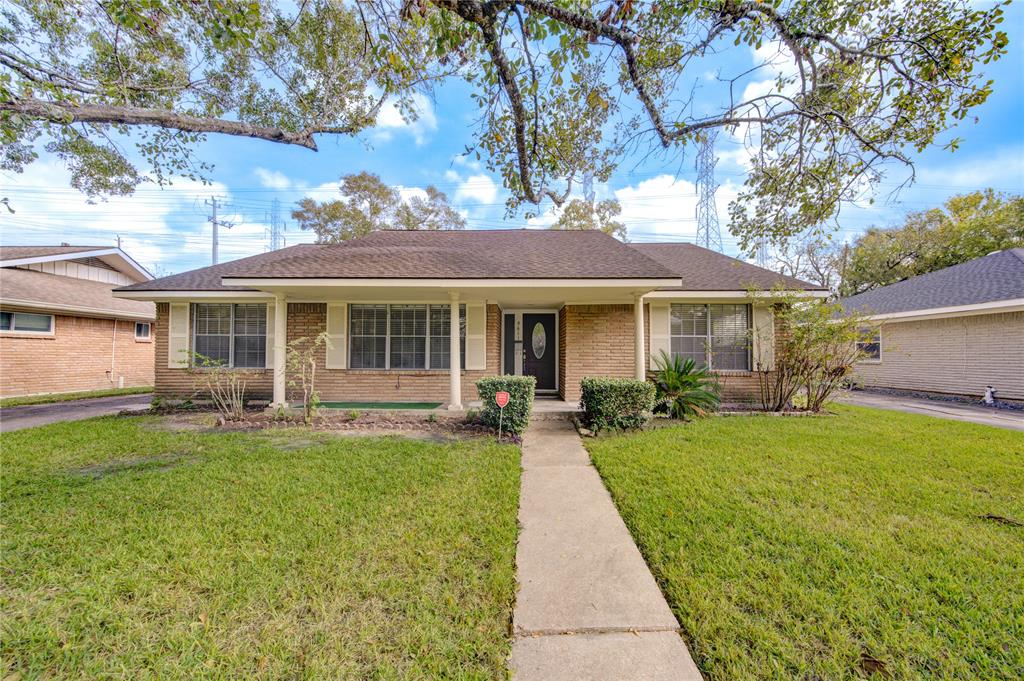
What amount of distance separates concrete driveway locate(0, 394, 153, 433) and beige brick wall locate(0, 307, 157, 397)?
208 centimetres

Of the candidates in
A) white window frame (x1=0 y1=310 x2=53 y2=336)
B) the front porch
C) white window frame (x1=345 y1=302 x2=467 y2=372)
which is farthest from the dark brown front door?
white window frame (x1=0 y1=310 x2=53 y2=336)

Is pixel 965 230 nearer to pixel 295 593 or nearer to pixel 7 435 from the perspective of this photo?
pixel 295 593

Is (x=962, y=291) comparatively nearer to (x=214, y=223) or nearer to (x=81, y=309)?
(x=81, y=309)

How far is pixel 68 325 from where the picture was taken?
39.7ft

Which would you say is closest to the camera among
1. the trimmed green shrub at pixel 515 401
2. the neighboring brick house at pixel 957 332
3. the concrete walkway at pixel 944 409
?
the trimmed green shrub at pixel 515 401

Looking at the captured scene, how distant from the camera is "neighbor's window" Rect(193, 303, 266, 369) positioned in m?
9.64

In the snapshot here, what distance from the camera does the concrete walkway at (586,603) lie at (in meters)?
2.03

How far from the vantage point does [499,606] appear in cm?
244

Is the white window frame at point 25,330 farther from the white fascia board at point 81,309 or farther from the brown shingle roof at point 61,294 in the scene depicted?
the brown shingle roof at point 61,294

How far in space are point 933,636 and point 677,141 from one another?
531 cm

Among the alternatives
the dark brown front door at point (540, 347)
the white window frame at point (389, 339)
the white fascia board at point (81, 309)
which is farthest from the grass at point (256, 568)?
the white fascia board at point (81, 309)

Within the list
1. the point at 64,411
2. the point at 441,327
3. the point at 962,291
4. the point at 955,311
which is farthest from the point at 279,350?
the point at 962,291

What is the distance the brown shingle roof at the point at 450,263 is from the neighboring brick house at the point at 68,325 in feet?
17.9

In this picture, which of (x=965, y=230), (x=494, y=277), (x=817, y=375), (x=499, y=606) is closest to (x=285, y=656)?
(x=499, y=606)
